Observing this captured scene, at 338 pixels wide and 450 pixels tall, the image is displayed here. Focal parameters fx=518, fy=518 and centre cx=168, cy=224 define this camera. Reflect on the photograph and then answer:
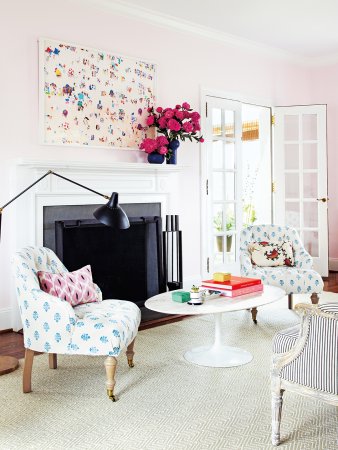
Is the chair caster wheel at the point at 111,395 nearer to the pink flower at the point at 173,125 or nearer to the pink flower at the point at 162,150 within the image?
the pink flower at the point at 162,150

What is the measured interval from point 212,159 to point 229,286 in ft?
8.62

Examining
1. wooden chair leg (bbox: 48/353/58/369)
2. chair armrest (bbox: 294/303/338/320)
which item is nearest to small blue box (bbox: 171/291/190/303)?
wooden chair leg (bbox: 48/353/58/369)

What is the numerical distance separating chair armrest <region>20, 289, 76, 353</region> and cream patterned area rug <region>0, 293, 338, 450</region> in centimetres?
28

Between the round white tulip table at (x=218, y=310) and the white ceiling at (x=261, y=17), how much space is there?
2765mm

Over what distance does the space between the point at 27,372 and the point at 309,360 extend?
1.51 metres

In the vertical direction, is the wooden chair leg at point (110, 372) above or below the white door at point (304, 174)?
below

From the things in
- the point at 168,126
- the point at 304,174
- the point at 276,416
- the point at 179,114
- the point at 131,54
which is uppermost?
the point at 131,54

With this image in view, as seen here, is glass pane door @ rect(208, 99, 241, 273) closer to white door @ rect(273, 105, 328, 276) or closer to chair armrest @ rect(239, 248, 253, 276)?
white door @ rect(273, 105, 328, 276)

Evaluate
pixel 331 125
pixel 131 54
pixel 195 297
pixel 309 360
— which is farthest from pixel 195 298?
pixel 331 125

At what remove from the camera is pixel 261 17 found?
511cm

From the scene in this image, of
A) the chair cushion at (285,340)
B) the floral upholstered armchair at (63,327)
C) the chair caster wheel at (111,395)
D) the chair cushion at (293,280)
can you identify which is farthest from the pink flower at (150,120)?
the chair cushion at (285,340)

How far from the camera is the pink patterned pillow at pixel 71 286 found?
292cm

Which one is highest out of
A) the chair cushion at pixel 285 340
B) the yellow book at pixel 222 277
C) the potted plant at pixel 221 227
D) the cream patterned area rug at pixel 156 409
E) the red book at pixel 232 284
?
the potted plant at pixel 221 227

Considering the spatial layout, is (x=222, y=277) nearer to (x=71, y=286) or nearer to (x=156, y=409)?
(x=71, y=286)
